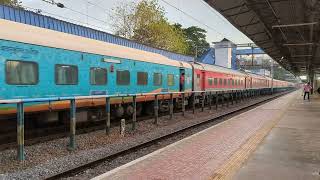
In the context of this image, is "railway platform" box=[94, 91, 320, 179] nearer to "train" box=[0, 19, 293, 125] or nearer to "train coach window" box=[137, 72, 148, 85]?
"train" box=[0, 19, 293, 125]

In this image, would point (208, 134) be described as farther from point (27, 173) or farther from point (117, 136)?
point (27, 173)

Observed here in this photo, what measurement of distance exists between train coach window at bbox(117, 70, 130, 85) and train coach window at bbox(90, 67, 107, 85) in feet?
3.69

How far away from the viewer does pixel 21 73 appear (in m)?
Result: 10.5

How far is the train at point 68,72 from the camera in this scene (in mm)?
10305

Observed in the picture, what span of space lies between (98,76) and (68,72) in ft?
5.97

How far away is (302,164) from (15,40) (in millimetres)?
7320

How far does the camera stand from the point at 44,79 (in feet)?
37.1

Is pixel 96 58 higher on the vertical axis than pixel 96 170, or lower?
higher

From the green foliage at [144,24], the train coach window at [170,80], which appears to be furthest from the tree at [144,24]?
the train coach window at [170,80]

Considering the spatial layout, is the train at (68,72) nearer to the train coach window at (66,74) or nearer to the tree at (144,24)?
the train coach window at (66,74)

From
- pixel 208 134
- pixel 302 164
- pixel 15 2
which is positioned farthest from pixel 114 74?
pixel 15 2

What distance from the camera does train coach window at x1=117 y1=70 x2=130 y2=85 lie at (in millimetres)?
15665

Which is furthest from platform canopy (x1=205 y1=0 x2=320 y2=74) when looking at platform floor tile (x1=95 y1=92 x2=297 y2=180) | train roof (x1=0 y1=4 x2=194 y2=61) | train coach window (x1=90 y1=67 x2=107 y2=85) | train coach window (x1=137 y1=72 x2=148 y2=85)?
train roof (x1=0 y1=4 x2=194 y2=61)

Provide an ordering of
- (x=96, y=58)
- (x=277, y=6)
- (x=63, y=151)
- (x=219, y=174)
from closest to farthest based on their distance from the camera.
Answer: (x=219, y=174) < (x=63, y=151) < (x=96, y=58) < (x=277, y=6)
